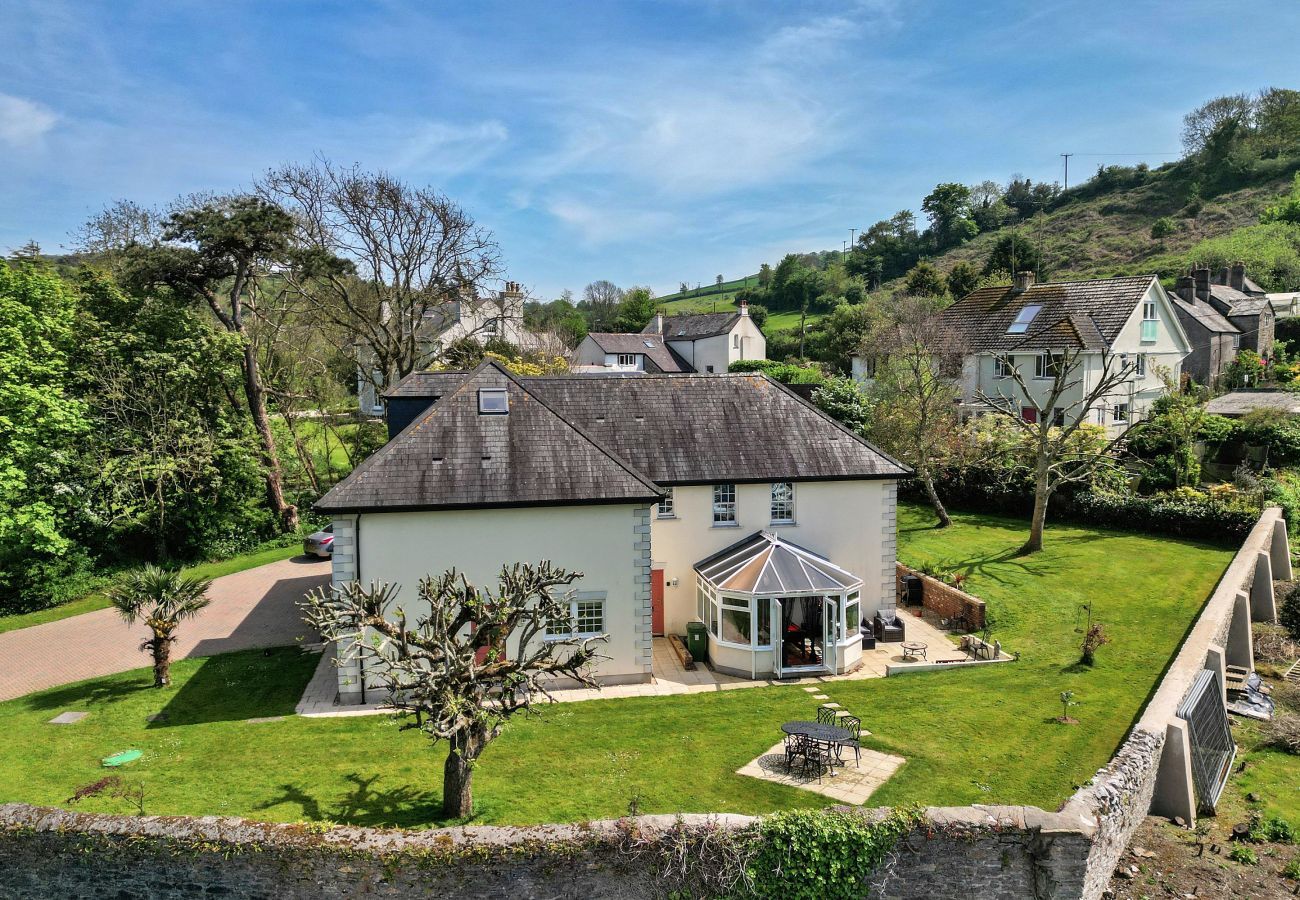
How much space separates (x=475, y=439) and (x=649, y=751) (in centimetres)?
818

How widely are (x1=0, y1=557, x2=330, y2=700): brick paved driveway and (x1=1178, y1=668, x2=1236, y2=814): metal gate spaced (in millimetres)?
21233

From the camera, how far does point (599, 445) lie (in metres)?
18.2

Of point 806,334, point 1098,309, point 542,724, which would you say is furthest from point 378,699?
point 806,334

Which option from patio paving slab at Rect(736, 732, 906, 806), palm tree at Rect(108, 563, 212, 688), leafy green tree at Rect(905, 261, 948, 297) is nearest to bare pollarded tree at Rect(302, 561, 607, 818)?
patio paving slab at Rect(736, 732, 906, 806)

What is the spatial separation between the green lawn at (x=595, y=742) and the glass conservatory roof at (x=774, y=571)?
2391 millimetres

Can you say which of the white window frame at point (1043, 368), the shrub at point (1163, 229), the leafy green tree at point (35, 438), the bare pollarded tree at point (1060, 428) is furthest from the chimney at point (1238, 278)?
the leafy green tree at point (35, 438)

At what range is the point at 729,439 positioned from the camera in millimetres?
21250

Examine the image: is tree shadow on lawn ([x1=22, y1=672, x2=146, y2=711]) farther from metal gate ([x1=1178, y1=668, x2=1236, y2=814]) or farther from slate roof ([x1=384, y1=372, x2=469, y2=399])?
metal gate ([x1=1178, y1=668, x2=1236, y2=814])

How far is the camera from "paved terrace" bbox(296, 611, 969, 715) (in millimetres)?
16625

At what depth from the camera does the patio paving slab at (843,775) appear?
12500 millimetres

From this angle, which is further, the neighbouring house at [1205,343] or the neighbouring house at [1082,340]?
the neighbouring house at [1205,343]

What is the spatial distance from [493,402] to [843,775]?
11.4 metres

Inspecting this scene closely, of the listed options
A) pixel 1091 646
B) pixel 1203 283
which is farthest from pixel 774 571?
pixel 1203 283

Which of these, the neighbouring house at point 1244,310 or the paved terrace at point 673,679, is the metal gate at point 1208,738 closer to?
the paved terrace at point 673,679
